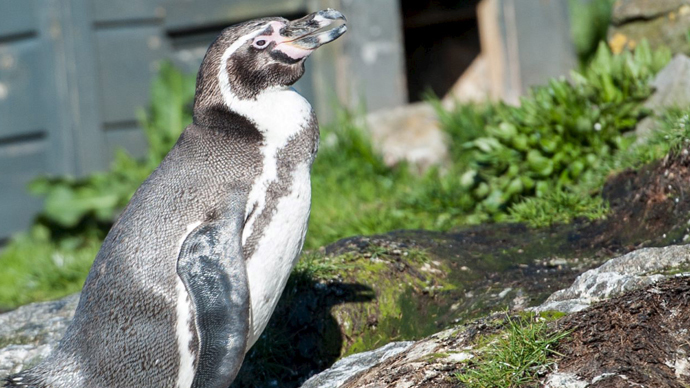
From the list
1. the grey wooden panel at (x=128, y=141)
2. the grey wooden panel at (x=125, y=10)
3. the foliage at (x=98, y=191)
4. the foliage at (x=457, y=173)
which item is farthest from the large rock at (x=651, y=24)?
the grey wooden panel at (x=128, y=141)

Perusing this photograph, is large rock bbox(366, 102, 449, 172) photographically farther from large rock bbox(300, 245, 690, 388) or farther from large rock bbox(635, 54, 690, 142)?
large rock bbox(300, 245, 690, 388)

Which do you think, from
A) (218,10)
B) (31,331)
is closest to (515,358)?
(31,331)

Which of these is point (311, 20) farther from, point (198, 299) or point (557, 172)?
point (557, 172)

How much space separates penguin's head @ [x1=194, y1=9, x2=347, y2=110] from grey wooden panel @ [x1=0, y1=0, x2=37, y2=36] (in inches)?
179

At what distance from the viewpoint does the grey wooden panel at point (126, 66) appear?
7047mm

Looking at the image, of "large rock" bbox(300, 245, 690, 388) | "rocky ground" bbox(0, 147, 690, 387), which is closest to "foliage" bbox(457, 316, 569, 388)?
"large rock" bbox(300, 245, 690, 388)

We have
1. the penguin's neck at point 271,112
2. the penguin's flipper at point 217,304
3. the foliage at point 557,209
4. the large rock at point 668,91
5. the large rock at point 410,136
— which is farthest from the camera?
the large rock at point 410,136

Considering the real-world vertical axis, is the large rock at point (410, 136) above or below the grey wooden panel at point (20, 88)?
below

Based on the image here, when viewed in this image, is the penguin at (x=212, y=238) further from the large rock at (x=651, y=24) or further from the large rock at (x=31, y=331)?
the large rock at (x=651, y=24)

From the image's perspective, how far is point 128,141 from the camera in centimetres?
715

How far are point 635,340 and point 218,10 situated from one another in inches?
210

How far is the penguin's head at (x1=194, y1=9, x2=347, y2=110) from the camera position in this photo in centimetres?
297

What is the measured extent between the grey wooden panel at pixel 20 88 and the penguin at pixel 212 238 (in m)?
4.50

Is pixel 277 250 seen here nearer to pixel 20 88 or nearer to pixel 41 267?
pixel 41 267
